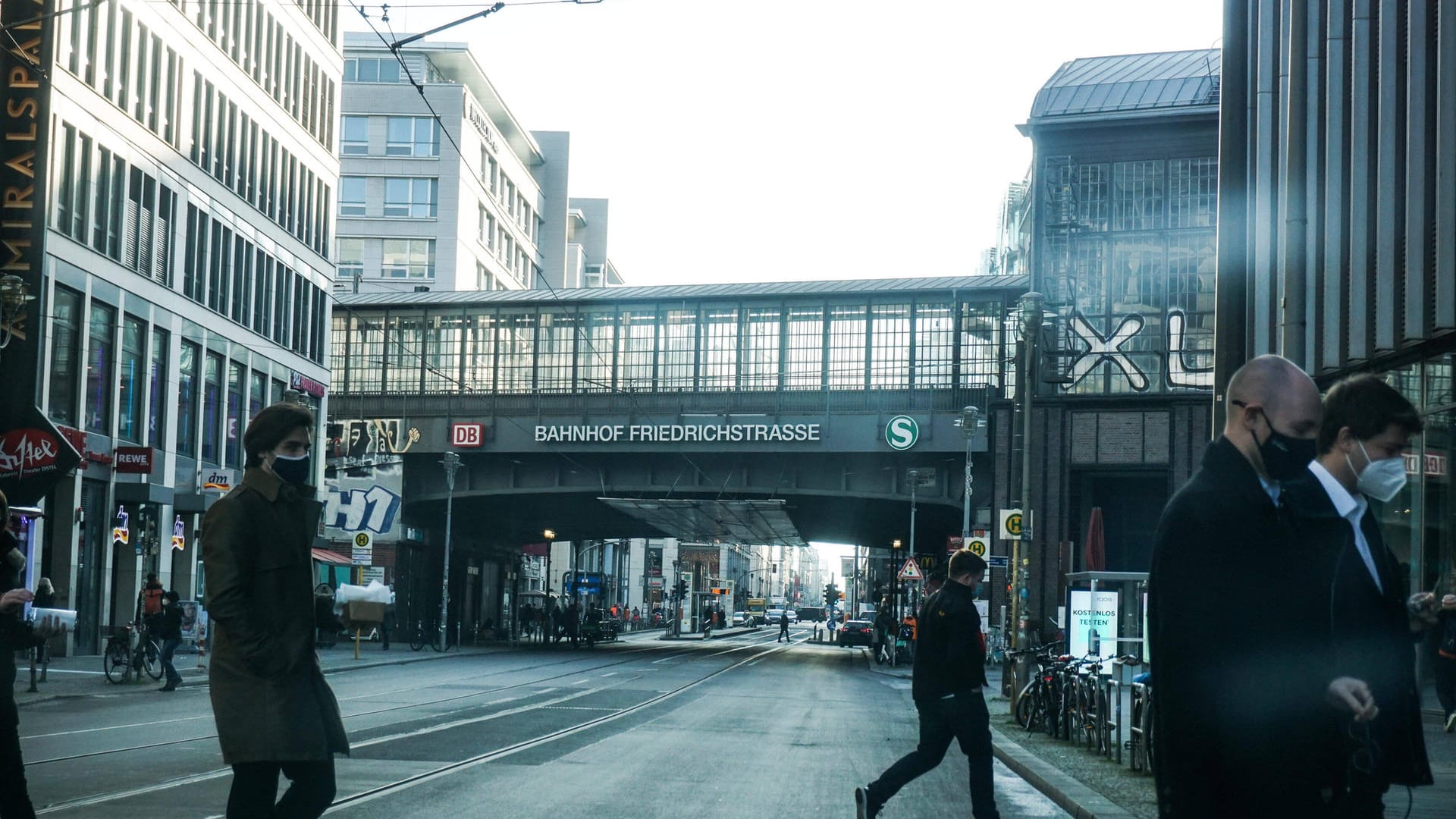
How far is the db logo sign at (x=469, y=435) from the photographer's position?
48844mm

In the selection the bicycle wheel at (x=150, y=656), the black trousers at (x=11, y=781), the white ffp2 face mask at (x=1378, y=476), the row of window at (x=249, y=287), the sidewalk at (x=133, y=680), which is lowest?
the sidewalk at (x=133, y=680)

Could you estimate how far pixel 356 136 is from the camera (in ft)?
264

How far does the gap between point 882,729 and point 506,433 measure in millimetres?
31495

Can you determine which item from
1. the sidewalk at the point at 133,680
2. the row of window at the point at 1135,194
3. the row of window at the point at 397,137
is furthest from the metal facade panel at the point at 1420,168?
the row of window at the point at 397,137

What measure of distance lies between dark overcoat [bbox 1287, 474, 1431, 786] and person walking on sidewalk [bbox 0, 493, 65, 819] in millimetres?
4340

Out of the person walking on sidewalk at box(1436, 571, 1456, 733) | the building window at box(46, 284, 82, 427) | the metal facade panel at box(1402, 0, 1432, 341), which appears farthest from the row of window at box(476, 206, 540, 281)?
the metal facade panel at box(1402, 0, 1432, 341)

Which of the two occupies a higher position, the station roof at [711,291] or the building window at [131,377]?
the station roof at [711,291]

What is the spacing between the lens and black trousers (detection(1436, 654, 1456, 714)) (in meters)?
17.3

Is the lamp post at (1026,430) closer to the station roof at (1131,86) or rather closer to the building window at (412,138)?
the station roof at (1131,86)

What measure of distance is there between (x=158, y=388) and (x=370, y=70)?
45.4 meters

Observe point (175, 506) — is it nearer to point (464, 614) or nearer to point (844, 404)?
point (844, 404)

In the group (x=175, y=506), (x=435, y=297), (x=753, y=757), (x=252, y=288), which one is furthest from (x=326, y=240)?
(x=753, y=757)

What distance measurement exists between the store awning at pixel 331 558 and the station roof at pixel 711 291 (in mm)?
8325

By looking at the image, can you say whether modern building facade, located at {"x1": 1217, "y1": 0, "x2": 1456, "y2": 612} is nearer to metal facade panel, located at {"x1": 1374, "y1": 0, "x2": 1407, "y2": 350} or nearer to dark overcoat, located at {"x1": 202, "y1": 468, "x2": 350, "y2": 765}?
metal facade panel, located at {"x1": 1374, "y1": 0, "x2": 1407, "y2": 350}
